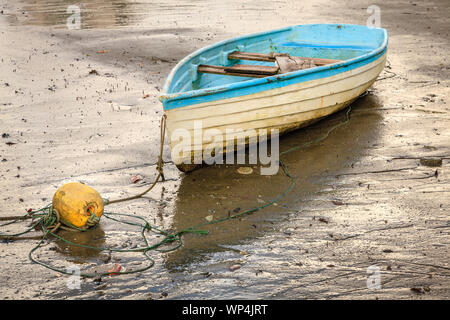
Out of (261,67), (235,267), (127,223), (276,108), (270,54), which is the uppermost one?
(270,54)

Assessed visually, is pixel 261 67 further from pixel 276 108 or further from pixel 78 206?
pixel 78 206

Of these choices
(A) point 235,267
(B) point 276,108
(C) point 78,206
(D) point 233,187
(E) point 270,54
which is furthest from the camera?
(E) point 270,54

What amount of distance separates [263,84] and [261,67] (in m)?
1.28

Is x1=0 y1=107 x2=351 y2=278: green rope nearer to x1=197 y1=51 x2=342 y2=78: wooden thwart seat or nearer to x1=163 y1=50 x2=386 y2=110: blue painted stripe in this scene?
x1=163 y1=50 x2=386 y2=110: blue painted stripe

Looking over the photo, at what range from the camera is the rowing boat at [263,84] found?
5859 mm

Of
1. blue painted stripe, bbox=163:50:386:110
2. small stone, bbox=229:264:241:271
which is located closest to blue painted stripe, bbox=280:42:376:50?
blue painted stripe, bbox=163:50:386:110

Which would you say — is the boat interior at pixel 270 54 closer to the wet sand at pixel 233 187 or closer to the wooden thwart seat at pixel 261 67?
the wooden thwart seat at pixel 261 67

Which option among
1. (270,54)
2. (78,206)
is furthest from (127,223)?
(270,54)

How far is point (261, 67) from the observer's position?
746 cm

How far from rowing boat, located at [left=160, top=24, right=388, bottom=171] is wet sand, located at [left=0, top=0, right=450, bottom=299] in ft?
1.46

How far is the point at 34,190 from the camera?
5855mm

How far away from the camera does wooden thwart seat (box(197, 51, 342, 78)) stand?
718cm

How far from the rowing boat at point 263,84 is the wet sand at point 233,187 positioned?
1.46ft

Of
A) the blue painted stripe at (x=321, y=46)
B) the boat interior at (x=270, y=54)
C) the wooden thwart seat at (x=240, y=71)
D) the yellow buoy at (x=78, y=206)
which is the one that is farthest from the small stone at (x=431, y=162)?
the yellow buoy at (x=78, y=206)
